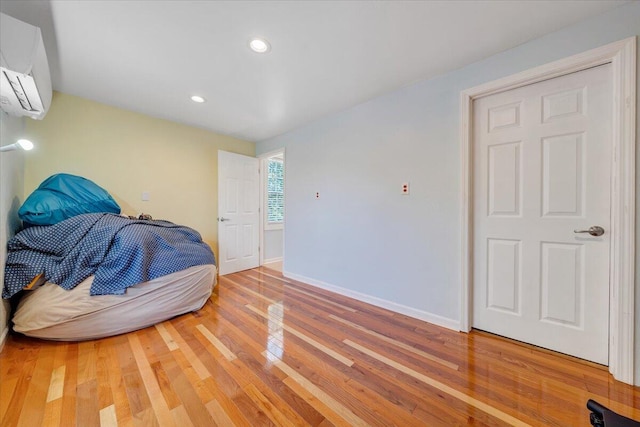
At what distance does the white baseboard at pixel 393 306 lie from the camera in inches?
82.6

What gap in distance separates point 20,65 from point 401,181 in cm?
278

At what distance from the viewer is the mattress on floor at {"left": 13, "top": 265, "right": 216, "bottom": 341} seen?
68.7 inches

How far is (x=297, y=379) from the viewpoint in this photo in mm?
1454

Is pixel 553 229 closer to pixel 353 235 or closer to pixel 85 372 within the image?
pixel 353 235

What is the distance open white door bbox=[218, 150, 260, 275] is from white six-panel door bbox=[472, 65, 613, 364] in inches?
130

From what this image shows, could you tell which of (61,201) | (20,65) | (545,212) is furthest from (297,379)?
(61,201)

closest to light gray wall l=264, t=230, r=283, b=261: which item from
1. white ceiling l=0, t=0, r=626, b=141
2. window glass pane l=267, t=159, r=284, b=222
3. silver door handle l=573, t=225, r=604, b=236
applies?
window glass pane l=267, t=159, r=284, b=222

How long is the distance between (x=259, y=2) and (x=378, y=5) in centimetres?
71

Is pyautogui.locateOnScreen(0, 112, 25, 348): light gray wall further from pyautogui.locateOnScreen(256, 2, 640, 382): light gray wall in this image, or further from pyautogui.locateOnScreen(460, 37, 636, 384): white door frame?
pyautogui.locateOnScreen(460, 37, 636, 384): white door frame

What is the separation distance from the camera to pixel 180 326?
210 cm

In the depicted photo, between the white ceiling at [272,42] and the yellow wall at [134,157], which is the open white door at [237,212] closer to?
the yellow wall at [134,157]

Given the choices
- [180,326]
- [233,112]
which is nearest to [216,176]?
[233,112]

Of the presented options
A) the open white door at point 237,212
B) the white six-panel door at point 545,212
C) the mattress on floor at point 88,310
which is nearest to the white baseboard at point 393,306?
the white six-panel door at point 545,212

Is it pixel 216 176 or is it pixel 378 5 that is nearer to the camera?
pixel 378 5
